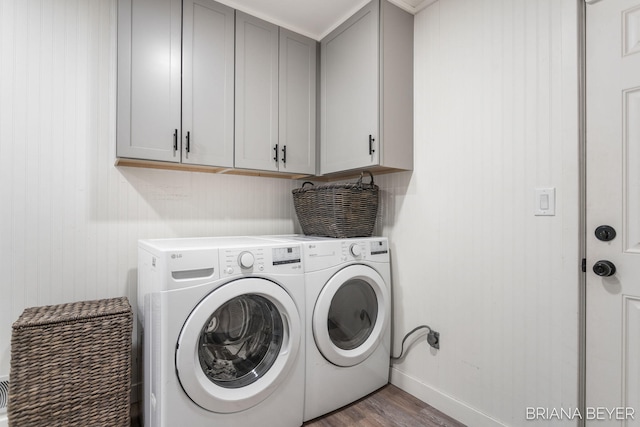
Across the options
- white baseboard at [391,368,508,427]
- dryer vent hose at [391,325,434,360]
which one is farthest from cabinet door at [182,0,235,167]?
white baseboard at [391,368,508,427]

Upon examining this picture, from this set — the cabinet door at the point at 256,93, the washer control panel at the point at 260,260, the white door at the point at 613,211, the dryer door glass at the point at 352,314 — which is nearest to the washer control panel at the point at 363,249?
the dryer door glass at the point at 352,314

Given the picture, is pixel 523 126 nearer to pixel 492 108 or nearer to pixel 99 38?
pixel 492 108

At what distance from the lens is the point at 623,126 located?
1186 millimetres

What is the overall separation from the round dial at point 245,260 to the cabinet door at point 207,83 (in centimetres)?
→ 67

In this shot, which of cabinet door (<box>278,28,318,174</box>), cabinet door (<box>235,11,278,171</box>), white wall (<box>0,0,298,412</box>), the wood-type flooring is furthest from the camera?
cabinet door (<box>278,28,318,174</box>)

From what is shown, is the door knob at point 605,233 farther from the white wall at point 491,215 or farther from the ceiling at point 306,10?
the ceiling at point 306,10

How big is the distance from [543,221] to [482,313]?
546 millimetres

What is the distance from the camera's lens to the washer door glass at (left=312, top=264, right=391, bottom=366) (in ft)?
5.44

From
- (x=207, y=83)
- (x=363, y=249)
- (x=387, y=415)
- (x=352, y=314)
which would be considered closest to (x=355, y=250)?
(x=363, y=249)

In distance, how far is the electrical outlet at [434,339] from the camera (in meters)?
1.78

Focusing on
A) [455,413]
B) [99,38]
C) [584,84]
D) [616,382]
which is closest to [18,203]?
[99,38]

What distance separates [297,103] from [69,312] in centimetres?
170

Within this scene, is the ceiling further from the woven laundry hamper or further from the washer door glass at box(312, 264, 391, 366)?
the woven laundry hamper

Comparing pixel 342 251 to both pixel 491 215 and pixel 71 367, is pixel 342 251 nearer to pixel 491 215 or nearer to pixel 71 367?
pixel 491 215
